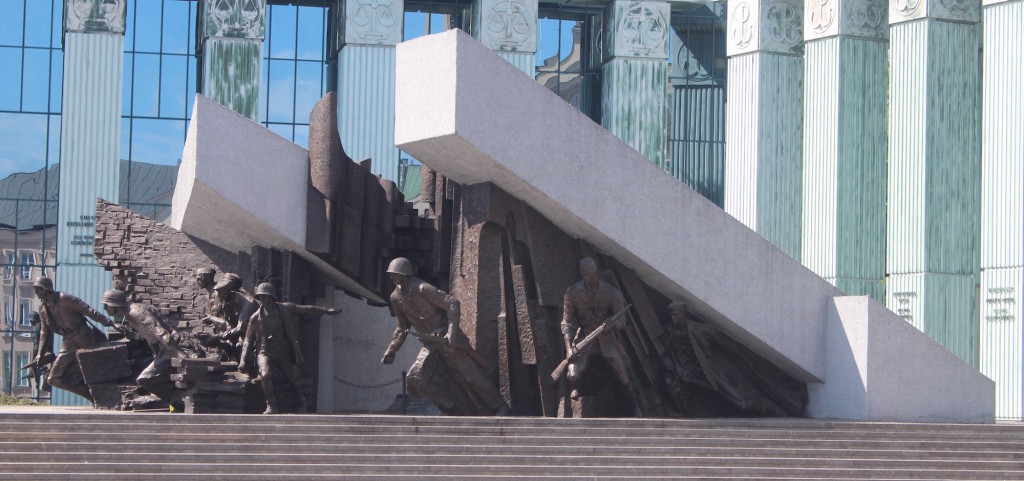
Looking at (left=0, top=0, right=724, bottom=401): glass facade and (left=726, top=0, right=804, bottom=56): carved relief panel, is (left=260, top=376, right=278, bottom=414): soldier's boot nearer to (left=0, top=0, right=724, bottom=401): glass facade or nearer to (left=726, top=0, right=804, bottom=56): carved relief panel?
(left=726, top=0, right=804, bottom=56): carved relief panel

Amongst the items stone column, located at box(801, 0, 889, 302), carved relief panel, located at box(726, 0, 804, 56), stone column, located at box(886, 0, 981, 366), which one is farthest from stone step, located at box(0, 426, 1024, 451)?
carved relief panel, located at box(726, 0, 804, 56)

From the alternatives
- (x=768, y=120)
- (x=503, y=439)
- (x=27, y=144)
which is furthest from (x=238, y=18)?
(x=503, y=439)

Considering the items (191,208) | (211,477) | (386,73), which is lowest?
(211,477)

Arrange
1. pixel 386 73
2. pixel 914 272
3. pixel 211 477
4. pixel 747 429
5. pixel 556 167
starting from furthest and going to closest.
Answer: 1. pixel 386 73
2. pixel 914 272
3. pixel 556 167
4. pixel 747 429
5. pixel 211 477

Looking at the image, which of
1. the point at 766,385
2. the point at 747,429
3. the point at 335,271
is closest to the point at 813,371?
the point at 766,385

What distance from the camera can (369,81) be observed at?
1030 inches

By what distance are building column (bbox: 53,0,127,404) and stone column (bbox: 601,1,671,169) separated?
353 inches

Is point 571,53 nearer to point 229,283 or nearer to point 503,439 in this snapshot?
point 229,283

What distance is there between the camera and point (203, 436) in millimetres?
10484

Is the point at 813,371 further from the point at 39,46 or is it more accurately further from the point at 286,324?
the point at 39,46

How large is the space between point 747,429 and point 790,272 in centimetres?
235

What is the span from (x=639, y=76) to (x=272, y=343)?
15623 millimetres

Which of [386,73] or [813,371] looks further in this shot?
[386,73]

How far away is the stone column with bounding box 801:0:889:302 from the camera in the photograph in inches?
877
